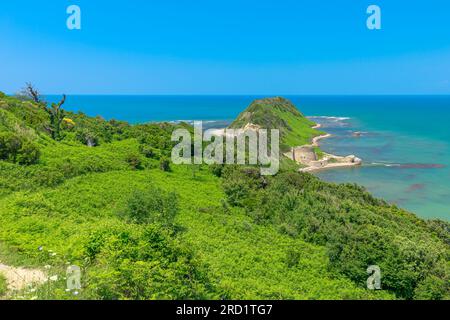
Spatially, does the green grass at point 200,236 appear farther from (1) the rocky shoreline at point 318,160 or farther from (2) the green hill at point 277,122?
(2) the green hill at point 277,122

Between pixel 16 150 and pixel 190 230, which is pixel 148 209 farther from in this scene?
pixel 16 150

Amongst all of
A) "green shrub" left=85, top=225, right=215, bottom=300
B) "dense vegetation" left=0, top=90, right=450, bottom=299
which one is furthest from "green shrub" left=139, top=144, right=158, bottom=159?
"green shrub" left=85, top=225, right=215, bottom=300

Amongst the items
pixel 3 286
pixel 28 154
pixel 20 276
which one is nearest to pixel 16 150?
pixel 28 154

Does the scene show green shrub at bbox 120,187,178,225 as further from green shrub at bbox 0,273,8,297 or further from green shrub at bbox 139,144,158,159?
green shrub at bbox 139,144,158,159

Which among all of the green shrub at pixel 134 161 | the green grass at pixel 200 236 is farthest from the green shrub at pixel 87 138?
the green grass at pixel 200 236
